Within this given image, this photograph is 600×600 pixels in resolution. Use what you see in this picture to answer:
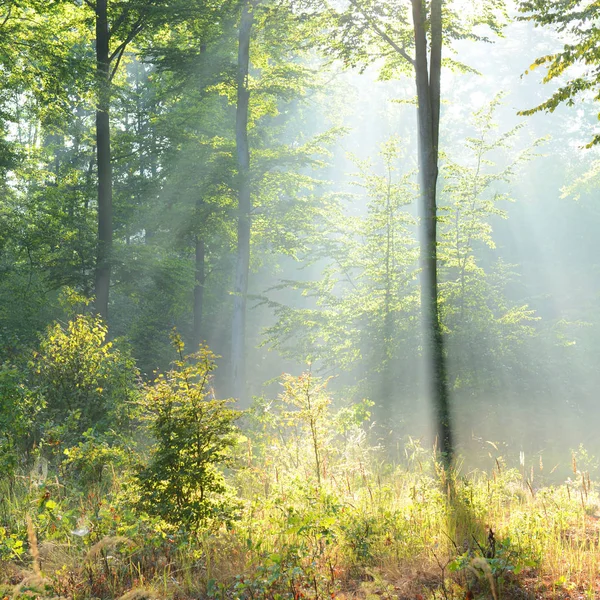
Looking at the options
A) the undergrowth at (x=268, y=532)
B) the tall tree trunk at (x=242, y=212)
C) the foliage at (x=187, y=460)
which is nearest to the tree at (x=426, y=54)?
the undergrowth at (x=268, y=532)

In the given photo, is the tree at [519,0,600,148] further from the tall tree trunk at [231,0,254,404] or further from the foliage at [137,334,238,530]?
the tall tree trunk at [231,0,254,404]

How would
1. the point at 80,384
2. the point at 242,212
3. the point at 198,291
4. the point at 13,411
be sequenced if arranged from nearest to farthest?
1. the point at 13,411
2. the point at 80,384
3. the point at 242,212
4. the point at 198,291

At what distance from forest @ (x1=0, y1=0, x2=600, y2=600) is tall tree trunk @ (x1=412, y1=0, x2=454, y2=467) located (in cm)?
4

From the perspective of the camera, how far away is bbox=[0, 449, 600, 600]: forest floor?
3.93 m

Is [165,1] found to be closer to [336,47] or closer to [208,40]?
[208,40]

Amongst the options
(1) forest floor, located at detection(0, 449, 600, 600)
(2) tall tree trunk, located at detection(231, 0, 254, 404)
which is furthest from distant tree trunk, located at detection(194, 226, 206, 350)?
(1) forest floor, located at detection(0, 449, 600, 600)

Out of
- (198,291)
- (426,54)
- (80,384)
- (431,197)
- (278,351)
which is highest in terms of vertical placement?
(426,54)

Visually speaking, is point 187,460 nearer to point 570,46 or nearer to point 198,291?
point 570,46

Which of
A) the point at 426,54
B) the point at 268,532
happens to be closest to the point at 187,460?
the point at 268,532

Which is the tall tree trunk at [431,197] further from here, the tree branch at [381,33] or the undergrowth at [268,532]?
the undergrowth at [268,532]

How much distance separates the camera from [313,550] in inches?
175

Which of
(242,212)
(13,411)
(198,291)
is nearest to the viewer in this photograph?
(13,411)

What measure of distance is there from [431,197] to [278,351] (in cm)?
849

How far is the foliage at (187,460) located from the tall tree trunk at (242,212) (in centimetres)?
1234
